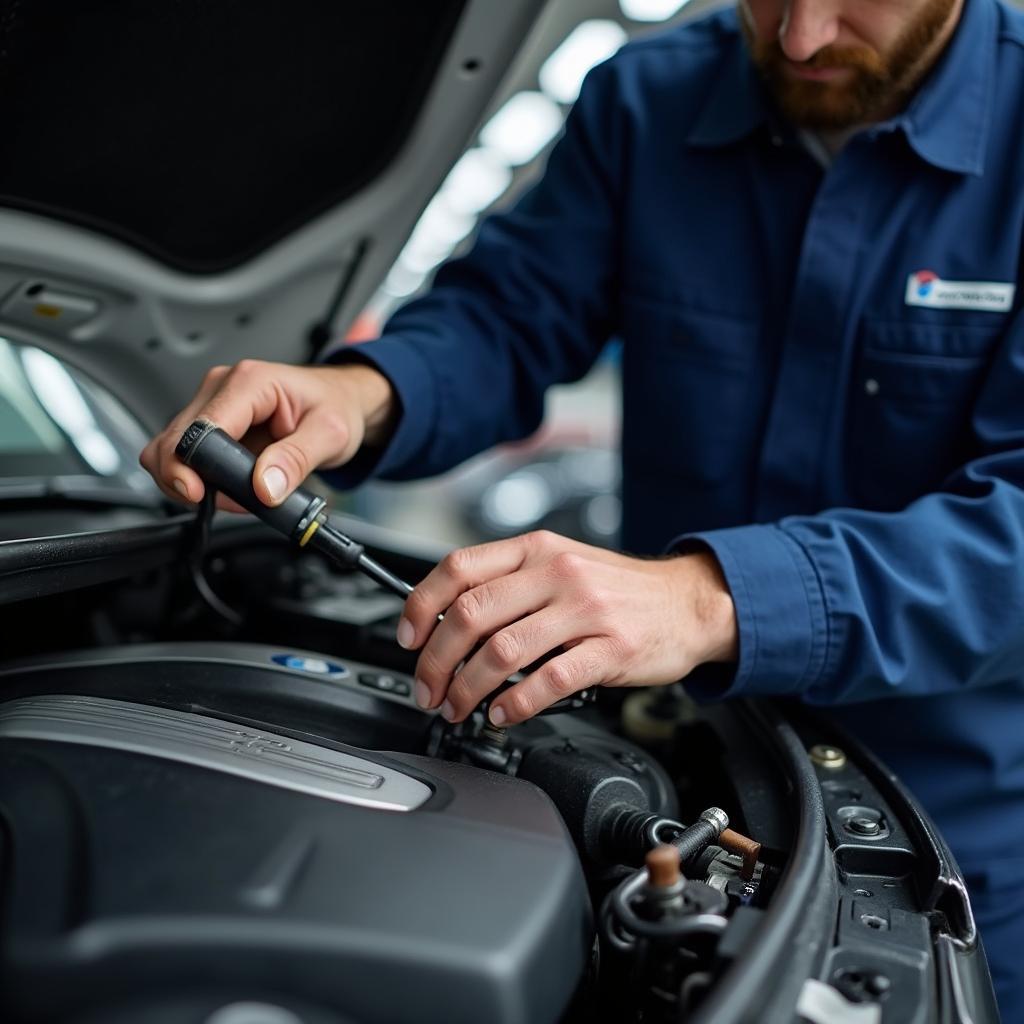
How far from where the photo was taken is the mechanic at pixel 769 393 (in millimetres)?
840

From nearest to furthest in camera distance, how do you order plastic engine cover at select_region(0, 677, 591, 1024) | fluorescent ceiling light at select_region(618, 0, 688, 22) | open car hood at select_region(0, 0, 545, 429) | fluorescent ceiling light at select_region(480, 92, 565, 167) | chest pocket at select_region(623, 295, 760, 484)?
plastic engine cover at select_region(0, 677, 591, 1024) → open car hood at select_region(0, 0, 545, 429) → chest pocket at select_region(623, 295, 760, 484) → fluorescent ceiling light at select_region(618, 0, 688, 22) → fluorescent ceiling light at select_region(480, 92, 565, 167)

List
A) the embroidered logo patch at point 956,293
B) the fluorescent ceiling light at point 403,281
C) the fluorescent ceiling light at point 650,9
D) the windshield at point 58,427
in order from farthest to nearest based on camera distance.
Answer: the fluorescent ceiling light at point 403,281 < the fluorescent ceiling light at point 650,9 < the windshield at point 58,427 < the embroidered logo patch at point 956,293

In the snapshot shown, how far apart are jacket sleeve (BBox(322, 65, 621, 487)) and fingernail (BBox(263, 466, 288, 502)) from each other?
1.14ft

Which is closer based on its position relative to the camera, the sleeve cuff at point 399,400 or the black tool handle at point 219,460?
the black tool handle at point 219,460

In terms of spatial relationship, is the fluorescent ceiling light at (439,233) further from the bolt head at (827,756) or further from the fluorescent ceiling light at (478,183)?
the bolt head at (827,756)

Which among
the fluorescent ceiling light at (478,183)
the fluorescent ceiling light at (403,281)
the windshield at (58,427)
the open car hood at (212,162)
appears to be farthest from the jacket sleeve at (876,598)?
the fluorescent ceiling light at (403,281)

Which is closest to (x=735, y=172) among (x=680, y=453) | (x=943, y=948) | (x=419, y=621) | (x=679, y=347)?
(x=679, y=347)

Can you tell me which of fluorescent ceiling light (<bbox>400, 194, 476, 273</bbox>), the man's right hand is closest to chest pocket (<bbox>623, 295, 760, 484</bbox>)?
the man's right hand

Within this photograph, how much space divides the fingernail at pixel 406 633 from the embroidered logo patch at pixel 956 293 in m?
0.67

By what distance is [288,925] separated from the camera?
52 cm

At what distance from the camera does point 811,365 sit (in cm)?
113

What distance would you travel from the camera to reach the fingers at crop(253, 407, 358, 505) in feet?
2.76

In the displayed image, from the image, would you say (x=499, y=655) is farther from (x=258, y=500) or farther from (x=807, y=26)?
(x=807, y=26)

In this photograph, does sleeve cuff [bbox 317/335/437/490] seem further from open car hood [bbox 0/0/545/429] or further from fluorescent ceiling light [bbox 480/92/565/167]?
fluorescent ceiling light [bbox 480/92/565/167]
